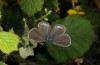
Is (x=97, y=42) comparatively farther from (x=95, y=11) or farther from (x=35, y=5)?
(x=35, y=5)

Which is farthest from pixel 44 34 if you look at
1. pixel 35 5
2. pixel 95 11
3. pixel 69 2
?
pixel 95 11

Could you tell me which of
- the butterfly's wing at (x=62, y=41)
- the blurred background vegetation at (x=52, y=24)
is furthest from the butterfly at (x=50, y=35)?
the blurred background vegetation at (x=52, y=24)

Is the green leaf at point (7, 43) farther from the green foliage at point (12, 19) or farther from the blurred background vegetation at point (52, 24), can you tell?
the green foliage at point (12, 19)

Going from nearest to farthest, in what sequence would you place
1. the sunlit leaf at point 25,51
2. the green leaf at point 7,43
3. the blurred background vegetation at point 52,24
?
the green leaf at point 7,43 → the sunlit leaf at point 25,51 → the blurred background vegetation at point 52,24

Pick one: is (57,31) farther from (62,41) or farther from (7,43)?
(7,43)

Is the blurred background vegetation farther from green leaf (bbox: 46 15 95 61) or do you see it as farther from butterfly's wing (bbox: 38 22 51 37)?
butterfly's wing (bbox: 38 22 51 37)

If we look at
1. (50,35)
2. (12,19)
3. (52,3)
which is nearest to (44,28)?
(50,35)

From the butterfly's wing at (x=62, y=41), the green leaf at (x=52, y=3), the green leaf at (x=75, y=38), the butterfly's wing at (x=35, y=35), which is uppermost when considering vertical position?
the green leaf at (x=52, y=3)

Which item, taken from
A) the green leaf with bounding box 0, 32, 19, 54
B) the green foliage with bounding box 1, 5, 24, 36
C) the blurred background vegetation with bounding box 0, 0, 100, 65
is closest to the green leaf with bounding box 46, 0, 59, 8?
the blurred background vegetation with bounding box 0, 0, 100, 65
